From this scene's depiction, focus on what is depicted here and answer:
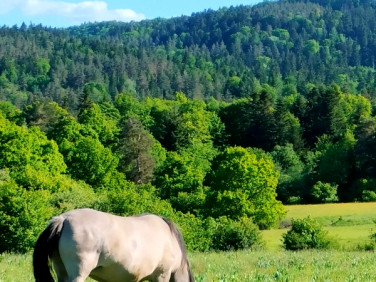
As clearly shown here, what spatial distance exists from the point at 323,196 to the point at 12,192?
182 ft

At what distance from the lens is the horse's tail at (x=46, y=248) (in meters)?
9.57

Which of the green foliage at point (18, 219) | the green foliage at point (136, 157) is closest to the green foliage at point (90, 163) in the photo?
the green foliage at point (136, 157)

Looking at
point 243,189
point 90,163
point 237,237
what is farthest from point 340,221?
point 90,163

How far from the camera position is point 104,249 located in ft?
32.2

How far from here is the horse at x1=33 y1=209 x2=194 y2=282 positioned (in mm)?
9555

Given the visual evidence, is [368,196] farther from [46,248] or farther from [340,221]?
[46,248]

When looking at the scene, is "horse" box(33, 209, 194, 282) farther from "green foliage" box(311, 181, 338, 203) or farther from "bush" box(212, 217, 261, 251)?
"green foliage" box(311, 181, 338, 203)

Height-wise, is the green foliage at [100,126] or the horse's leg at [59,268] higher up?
the horse's leg at [59,268]

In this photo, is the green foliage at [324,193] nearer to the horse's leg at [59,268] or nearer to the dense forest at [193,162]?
the dense forest at [193,162]

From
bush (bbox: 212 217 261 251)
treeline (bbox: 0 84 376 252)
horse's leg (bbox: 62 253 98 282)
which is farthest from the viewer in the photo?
treeline (bbox: 0 84 376 252)

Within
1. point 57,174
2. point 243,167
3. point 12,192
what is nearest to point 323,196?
point 243,167

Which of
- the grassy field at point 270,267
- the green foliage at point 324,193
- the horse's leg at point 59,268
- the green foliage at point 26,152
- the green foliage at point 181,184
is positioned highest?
the horse's leg at point 59,268

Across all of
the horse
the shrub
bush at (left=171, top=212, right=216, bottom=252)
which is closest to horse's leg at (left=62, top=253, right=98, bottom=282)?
the horse

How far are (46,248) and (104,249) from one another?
0.88 m
